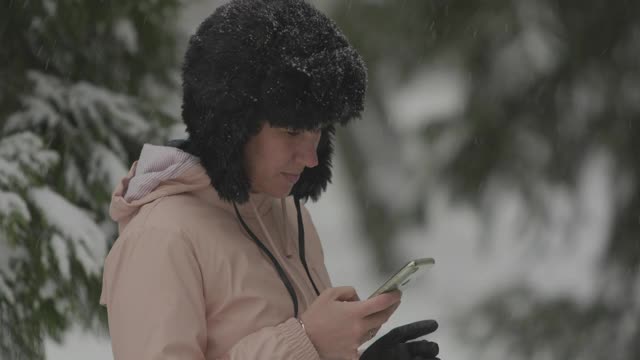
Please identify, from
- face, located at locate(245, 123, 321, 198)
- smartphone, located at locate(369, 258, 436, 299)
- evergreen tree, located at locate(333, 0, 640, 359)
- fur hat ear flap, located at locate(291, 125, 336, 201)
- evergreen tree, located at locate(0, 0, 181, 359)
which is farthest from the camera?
evergreen tree, located at locate(333, 0, 640, 359)

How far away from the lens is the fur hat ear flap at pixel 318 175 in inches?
64.6

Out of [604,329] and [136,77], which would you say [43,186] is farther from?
[604,329]

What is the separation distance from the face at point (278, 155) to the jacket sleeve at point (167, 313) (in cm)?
17

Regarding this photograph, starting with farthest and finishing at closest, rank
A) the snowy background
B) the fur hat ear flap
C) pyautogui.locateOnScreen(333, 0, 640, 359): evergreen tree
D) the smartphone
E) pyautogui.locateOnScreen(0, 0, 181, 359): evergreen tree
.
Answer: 1. the snowy background
2. pyautogui.locateOnScreen(333, 0, 640, 359): evergreen tree
3. pyautogui.locateOnScreen(0, 0, 181, 359): evergreen tree
4. the fur hat ear flap
5. the smartphone

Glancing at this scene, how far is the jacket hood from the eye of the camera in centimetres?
145

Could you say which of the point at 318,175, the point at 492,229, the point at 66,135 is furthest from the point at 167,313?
the point at 492,229

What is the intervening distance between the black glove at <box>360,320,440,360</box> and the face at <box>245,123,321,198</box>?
1.00 ft

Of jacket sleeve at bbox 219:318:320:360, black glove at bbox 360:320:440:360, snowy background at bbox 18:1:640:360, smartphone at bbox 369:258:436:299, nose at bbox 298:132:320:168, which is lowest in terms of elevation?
jacket sleeve at bbox 219:318:320:360

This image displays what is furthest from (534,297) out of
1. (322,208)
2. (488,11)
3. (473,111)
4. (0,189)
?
(322,208)

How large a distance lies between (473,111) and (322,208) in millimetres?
3834

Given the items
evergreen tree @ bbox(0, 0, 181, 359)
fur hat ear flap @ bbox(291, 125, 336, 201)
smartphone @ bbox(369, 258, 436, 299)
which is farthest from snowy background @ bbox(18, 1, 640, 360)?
smartphone @ bbox(369, 258, 436, 299)

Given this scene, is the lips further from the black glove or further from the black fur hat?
the black glove

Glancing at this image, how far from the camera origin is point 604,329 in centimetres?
334

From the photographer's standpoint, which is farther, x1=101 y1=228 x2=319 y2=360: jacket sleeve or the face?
the face
